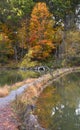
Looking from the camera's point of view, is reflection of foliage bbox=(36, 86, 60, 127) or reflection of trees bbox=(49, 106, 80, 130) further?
reflection of foliage bbox=(36, 86, 60, 127)

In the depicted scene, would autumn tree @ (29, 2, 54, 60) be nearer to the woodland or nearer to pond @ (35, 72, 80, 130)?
the woodland

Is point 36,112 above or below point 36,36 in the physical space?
above

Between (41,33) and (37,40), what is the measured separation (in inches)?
60.0

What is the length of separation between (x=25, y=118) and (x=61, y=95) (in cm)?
1309

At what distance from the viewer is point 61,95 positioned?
83.8ft

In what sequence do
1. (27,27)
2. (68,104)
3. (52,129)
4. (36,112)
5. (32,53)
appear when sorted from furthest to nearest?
(27,27) → (32,53) → (68,104) → (36,112) → (52,129)

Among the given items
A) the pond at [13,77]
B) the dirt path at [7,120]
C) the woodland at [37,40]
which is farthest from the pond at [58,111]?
the woodland at [37,40]

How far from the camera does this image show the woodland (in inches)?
2370

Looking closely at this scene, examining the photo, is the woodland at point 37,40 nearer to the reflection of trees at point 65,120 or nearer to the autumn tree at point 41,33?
the autumn tree at point 41,33

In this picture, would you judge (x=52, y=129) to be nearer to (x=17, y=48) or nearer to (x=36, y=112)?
(x=36, y=112)

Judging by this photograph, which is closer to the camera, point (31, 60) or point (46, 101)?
point (46, 101)

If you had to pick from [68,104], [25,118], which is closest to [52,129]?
[25,118]

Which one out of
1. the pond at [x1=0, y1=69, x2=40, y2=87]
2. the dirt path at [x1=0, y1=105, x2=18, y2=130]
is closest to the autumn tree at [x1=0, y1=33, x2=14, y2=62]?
the pond at [x1=0, y1=69, x2=40, y2=87]

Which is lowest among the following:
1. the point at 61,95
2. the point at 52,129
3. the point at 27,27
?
the point at 27,27
